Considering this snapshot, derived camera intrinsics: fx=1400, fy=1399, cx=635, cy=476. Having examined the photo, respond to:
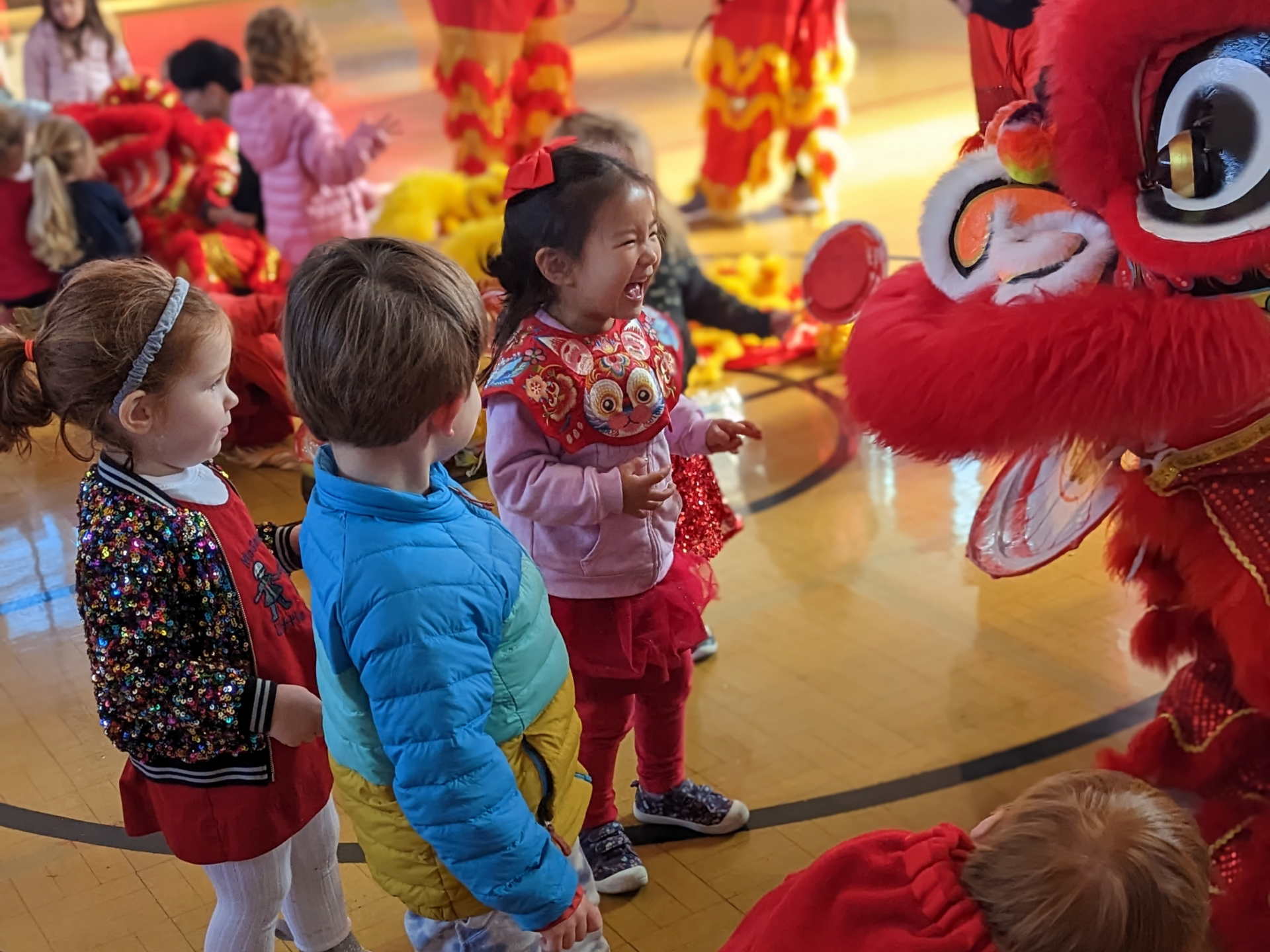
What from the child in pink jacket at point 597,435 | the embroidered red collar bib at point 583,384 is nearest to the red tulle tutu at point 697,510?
the child in pink jacket at point 597,435

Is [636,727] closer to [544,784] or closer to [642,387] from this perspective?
[642,387]

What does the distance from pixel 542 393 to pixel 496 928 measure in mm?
616

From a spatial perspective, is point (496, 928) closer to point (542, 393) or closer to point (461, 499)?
point (461, 499)

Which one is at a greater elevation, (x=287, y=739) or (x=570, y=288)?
(x=570, y=288)

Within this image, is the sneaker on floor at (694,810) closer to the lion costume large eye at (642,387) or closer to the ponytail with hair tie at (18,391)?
the lion costume large eye at (642,387)

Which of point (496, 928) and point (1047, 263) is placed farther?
point (1047, 263)

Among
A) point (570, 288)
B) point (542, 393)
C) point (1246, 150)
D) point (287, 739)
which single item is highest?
point (1246, 150)

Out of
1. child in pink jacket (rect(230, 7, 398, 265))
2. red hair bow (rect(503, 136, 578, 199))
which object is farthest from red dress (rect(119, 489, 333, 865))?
child in pink jacket (rect(230, 7, 398, 265))

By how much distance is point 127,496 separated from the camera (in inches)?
54.1

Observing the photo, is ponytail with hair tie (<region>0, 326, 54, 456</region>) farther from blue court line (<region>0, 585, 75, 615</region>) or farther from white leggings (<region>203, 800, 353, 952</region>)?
blue court line (<region>0, 585, 75, 615</region>)

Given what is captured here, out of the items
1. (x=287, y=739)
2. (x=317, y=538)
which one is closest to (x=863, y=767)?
(x=287, y=739)

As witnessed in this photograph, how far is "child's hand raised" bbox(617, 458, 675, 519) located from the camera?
164 centimetres

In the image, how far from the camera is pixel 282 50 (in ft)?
A: 13.3

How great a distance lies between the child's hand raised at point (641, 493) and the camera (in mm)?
1644
